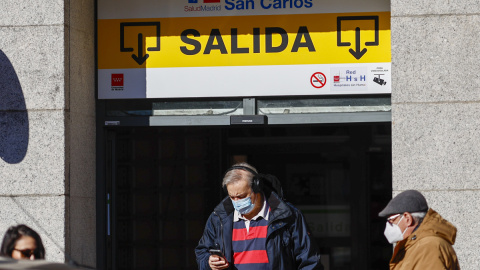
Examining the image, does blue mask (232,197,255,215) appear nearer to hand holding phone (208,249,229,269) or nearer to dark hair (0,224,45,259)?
hand holding phone (208,249,229,269)

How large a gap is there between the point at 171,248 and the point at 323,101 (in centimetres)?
332

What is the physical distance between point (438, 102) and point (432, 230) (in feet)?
8.88

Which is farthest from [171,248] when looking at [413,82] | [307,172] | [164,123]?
[413,82]

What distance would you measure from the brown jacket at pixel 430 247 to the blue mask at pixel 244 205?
137 centimetres

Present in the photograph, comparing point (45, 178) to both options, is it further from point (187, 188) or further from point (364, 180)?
point (364, 180)

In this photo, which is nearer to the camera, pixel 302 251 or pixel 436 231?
pixel 436 231

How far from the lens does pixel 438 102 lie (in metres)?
7.72

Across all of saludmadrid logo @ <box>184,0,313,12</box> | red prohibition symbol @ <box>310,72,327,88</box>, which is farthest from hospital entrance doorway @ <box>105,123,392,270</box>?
saludmadrid logo @ <box>184,0,313,12</box>

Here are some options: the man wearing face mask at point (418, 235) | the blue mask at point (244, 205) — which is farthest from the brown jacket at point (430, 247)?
the blue mask at point (244, 205)

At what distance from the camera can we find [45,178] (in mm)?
7871

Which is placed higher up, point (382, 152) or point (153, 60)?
point (153, 60)

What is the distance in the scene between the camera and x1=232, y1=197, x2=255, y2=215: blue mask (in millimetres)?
6383

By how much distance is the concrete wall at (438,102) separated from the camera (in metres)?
7.65

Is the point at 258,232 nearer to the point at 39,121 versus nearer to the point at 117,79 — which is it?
the point at 39,121
